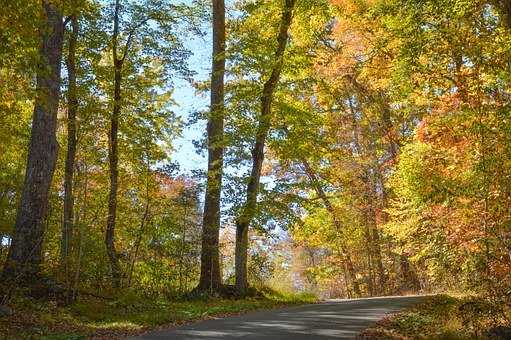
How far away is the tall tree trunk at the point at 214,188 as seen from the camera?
17.0m

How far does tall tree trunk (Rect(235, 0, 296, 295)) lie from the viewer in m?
16.5

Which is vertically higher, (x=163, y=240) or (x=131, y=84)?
(x=131, y=84)

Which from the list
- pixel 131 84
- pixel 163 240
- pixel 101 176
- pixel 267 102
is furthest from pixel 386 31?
Answer: pixel 101 176

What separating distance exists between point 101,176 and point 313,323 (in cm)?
1346

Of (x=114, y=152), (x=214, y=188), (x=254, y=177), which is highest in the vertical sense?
(x=114, y=152)

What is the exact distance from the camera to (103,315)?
11.8m

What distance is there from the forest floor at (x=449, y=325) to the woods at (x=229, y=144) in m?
0.77

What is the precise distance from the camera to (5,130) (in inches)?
605

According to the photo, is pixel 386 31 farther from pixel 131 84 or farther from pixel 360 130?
pixel 360 130

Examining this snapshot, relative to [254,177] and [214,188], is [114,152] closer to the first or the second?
[214,188]

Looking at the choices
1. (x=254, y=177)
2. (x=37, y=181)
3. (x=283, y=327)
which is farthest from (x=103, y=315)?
(x=254, y=177)

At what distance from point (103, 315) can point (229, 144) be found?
6.99 meters

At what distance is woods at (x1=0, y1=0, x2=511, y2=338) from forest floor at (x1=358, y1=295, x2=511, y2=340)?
77 cm

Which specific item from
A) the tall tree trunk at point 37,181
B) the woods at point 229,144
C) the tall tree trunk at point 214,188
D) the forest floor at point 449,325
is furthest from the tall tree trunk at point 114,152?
the forest floor at point 449,325
